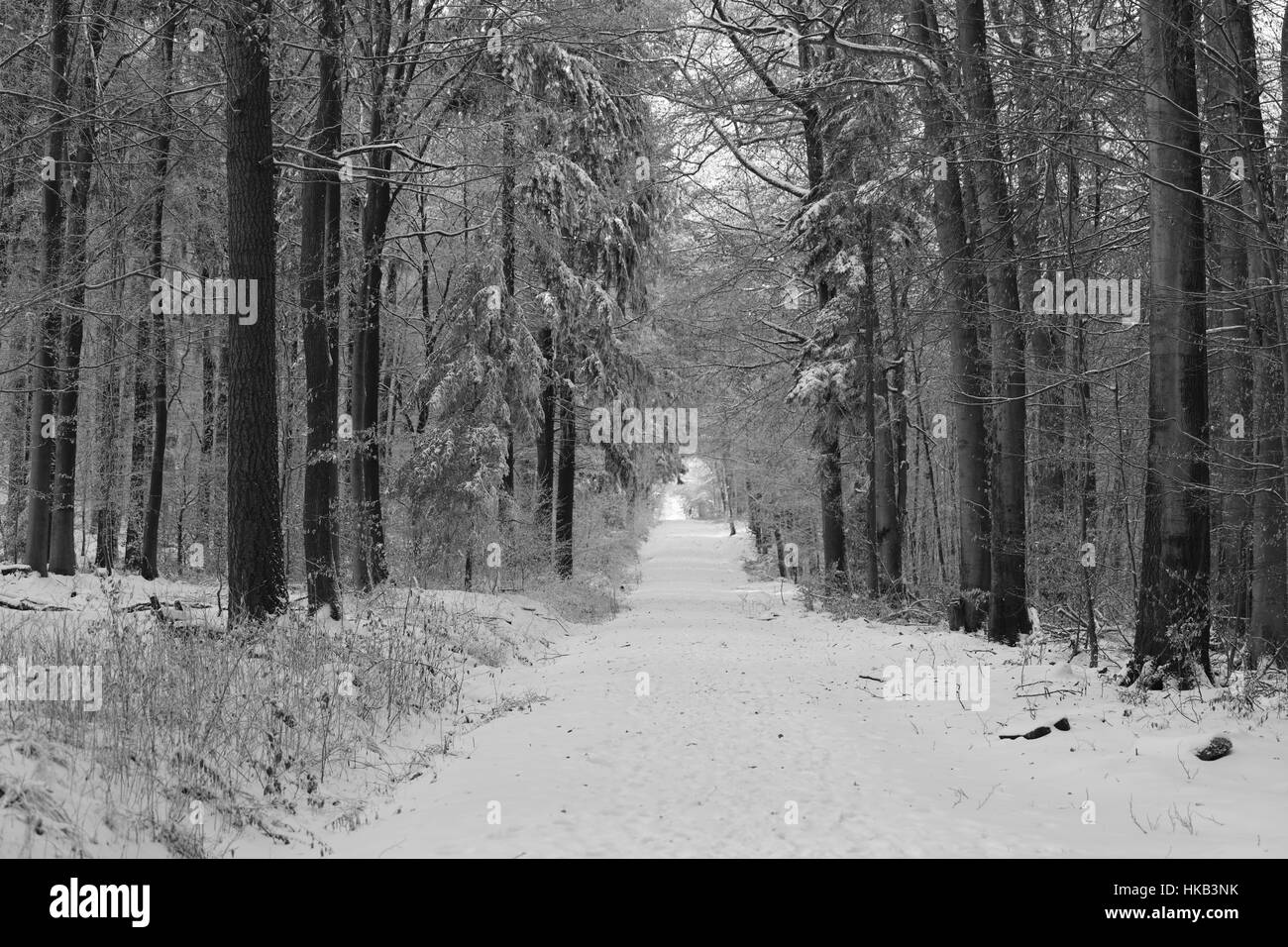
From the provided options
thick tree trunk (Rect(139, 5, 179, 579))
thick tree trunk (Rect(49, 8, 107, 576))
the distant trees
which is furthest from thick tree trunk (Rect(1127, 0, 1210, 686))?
thick tree trunk (Rect(139, 5, 179, 579))

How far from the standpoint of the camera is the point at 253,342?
927 cm

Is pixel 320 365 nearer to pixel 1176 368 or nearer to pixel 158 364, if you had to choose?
pixel 158 364

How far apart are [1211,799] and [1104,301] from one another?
6.89 metres

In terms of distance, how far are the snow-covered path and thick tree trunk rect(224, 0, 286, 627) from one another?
→ 3.21m

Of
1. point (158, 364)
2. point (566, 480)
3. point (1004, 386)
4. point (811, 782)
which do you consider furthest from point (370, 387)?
point (811, 782)

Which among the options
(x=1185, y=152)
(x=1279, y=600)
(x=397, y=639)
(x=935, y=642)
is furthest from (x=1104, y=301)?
(x=397, y=639)

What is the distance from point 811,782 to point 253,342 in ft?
24.7

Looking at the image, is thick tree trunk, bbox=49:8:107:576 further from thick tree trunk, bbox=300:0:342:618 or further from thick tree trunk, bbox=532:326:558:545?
thick tree trunk, bbox=532:326:558:545

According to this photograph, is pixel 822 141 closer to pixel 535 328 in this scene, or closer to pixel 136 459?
pixel 535 328

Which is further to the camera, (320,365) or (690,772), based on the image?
(320,365)

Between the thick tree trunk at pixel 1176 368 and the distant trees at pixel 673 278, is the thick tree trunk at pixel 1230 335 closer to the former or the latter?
the distant trees at pixel 673 278

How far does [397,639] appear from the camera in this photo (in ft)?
29.3

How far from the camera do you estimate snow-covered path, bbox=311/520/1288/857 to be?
4512 mm

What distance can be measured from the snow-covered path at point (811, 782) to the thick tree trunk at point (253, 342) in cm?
321
